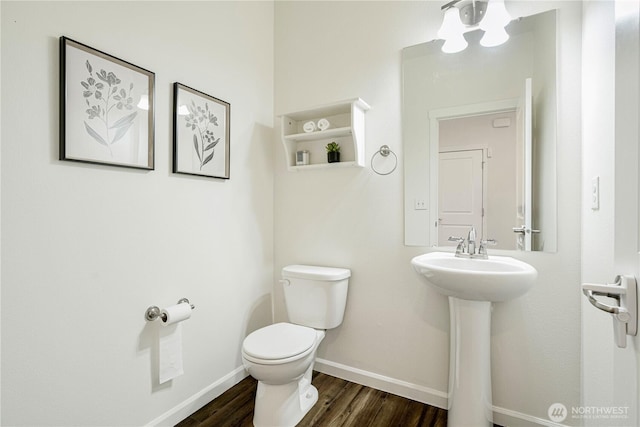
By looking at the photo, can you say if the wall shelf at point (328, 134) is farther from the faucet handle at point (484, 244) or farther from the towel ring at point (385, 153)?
the faucet handle at point (484, 244)

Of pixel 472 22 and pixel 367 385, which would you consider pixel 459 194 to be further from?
pixel 367 385

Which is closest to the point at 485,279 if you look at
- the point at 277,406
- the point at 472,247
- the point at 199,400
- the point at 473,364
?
the point at 472,247

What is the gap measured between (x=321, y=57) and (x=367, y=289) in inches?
62.7

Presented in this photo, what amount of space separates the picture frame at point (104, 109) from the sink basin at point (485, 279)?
4.60ft

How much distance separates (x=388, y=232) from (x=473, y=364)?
2.60 feet

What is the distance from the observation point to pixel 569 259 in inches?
56.2

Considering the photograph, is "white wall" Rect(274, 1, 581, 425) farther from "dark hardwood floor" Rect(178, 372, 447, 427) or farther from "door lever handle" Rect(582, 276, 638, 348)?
"door lever handle" Rect(582, 276, 638, 348)

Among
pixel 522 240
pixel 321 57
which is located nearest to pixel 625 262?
pixel 522 240

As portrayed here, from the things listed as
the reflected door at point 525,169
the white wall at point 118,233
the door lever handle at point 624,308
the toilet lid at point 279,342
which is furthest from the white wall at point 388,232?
the door lever handle at point 624,308

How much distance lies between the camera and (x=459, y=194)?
5.47 ft

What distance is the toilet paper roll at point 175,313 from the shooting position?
4.69 feet

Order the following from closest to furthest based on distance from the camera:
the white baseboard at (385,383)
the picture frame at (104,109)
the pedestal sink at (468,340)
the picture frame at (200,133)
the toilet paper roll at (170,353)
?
the picture frame at (104,109) < the pedestal sink at (468,340) < the toilet paper roll at (170,353) < the picture frame at (200,133) < the white baseboard at (385,383)

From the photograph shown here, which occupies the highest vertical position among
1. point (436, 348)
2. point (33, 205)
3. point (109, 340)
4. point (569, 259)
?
point (33, 205)

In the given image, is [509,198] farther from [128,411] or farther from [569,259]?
[128,411]
